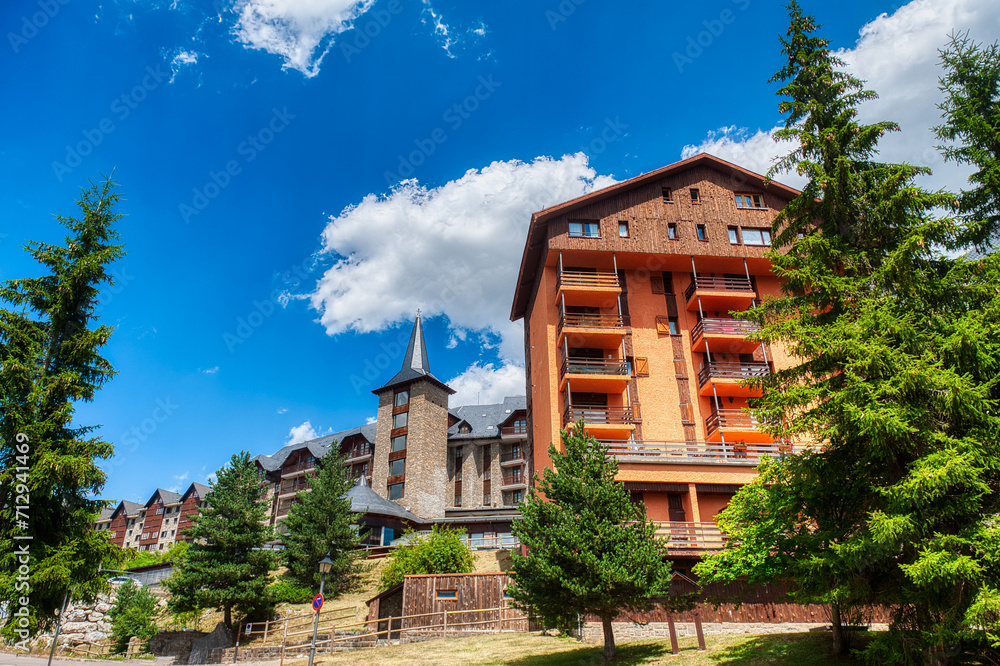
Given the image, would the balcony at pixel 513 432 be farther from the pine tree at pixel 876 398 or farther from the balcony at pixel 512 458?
the pine tree at pixel 876 398

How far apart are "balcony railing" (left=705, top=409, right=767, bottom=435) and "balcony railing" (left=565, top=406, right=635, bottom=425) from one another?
4.00 meters

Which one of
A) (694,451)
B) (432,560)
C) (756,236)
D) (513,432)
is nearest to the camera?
(694,451)

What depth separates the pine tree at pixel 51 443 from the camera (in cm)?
1447

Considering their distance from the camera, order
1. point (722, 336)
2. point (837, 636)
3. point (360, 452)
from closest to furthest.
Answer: point (837, 636)
point (722, 336)
point (360, 452)

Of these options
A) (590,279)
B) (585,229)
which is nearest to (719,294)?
(590,279)

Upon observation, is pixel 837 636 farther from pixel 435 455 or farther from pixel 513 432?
pixel 513 432

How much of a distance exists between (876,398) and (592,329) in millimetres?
19579

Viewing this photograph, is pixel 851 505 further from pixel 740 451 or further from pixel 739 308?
pixel 739 308

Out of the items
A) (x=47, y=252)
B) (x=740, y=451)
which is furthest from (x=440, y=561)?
(x=47, y=252)

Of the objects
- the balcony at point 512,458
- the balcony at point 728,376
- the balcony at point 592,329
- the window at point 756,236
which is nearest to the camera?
the balcony at point 728,376

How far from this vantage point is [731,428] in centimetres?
2855

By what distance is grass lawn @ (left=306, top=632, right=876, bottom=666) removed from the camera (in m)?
14.2

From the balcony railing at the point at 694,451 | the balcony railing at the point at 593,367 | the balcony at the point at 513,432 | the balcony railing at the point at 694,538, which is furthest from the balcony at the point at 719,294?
the balcony at the point at 513,432

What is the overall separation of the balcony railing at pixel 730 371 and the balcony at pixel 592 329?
4658 millimetres
